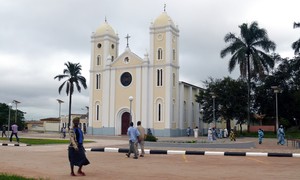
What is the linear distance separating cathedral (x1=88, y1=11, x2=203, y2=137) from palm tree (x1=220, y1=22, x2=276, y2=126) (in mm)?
7280

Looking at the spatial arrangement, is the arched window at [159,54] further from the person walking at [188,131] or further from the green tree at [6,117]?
the green tree at [6,117]

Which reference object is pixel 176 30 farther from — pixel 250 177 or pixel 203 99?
pixel 250 177

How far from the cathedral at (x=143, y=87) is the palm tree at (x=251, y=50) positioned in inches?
287

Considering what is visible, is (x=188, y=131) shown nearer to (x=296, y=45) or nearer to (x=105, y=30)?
(x=296, y=45)

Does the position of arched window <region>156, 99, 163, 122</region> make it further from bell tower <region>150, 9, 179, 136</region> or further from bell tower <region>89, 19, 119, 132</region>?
bell tower <region>89, 19, 119, 132</region>

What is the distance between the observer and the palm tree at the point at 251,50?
43656 millimetres

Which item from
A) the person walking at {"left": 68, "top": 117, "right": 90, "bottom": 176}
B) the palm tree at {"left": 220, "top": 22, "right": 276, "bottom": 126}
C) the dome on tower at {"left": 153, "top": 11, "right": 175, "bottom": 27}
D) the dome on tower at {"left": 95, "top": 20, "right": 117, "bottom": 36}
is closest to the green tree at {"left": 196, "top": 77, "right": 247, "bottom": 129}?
the palm tree at {"left": 220, "top": 22, "right": 276, "bottom": 126}

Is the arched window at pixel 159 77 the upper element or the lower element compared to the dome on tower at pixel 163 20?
lower

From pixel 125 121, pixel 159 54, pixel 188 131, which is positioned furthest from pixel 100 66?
pixel 188 131

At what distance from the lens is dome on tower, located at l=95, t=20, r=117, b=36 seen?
170 feet

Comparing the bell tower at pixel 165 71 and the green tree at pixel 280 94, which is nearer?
the bell tower at pixel 165 71

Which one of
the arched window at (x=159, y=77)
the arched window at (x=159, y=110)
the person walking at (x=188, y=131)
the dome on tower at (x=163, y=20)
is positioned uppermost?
the dome on tower at (x=163, y=20)

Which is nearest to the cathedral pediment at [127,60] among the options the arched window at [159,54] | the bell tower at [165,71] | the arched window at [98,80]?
the bell tower at [165,71]

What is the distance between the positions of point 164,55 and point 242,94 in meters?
10.6
